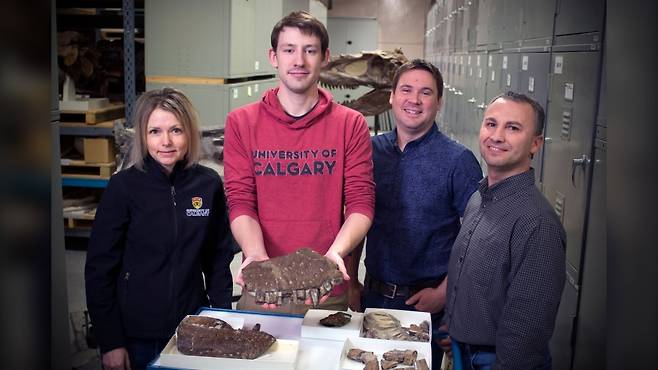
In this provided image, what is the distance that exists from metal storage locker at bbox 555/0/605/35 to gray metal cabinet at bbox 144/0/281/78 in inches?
135

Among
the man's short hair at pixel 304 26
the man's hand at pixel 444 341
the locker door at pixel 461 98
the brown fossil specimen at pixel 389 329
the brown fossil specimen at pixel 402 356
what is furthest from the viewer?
the locker door at pixel 461 98

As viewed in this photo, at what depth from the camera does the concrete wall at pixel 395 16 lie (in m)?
18.2

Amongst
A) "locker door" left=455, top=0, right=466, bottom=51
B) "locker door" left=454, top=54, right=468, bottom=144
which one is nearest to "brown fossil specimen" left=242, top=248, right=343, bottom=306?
"locker door" left=454, top=54, right=468, bottom=144

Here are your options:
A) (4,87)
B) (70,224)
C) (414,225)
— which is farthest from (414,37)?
(4,87)

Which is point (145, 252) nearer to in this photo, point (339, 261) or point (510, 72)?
point (339, 261)

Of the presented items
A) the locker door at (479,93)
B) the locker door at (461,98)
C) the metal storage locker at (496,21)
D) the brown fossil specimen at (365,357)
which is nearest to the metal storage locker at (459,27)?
the locker door at (461,98)

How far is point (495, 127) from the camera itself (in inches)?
85.4

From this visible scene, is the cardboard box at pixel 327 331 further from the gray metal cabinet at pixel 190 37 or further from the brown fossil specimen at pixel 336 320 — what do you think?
the gray metal cabinet at pixel 190 37

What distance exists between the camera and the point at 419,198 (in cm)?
271

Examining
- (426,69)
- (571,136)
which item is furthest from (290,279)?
(571,136)

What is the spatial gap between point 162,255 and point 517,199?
1394 millimetres

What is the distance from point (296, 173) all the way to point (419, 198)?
63cm

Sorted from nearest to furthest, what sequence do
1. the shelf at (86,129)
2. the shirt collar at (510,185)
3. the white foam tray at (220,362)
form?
1. the white foam tray at (220,362)
2. the shirt collar at (510,185)
3. the shelf at (86,129)

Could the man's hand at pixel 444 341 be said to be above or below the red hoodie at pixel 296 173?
below
